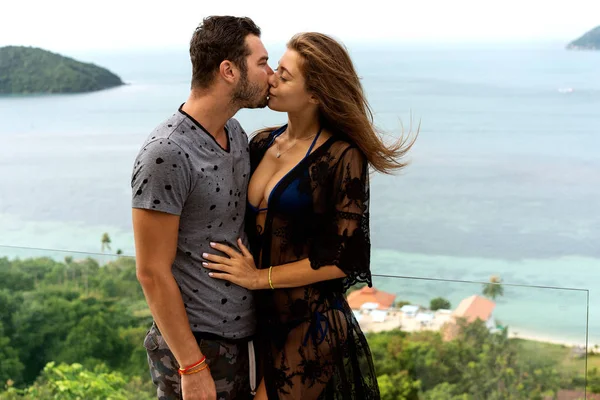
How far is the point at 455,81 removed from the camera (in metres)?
7.53

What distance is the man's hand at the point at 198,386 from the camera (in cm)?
199

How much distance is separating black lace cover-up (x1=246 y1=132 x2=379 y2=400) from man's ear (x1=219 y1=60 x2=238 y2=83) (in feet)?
0.98

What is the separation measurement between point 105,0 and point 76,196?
235cm

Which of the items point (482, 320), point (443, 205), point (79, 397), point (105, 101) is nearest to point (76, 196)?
point (105, 101)

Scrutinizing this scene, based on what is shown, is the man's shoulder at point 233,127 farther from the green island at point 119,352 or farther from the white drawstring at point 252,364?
the green island at point 119,352

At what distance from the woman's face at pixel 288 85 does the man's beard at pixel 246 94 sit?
0.18 ft

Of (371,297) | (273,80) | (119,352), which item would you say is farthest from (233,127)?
(119,352)

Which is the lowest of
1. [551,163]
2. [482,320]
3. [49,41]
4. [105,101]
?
[482,320]

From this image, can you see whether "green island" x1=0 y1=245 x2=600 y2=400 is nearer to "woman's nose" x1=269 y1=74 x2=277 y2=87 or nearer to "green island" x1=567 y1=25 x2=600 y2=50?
"woman's nose" x1=269 y1=74 x2=277 y2=87

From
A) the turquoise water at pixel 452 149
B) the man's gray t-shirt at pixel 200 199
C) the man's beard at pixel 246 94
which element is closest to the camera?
the man's gray t-shirt at pixel 200 199

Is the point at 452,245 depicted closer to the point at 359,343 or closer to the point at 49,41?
the point at 49,41

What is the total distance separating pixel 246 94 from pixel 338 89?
239mm

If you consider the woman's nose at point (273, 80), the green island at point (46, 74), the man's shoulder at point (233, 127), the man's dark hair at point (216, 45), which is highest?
the green island at point (46, 74)

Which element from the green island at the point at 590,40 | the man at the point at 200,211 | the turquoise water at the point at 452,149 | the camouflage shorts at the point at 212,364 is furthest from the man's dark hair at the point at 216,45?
the green island at the point at 590,40
